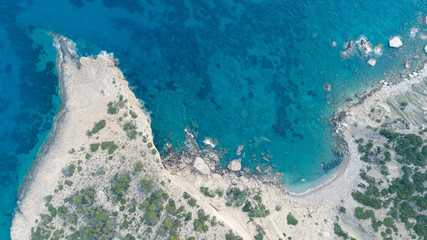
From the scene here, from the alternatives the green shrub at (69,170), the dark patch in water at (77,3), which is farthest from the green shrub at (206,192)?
the dark patch in water at (77,3)

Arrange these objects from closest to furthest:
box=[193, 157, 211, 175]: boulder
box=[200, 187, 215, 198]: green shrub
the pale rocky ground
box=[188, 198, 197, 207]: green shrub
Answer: box=[188, 198, 197, 207]: green shrub, the pale rocky ground, box=[200, 187, 215, 198]: green shrub, box=[193, 157, 211, 175]: boulder

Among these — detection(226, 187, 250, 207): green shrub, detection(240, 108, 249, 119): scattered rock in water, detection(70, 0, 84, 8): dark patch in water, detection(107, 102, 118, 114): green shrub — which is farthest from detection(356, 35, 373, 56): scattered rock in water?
detection(70, 0, 84, 8): dark patch in water

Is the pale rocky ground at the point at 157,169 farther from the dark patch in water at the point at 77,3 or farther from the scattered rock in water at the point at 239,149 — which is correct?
the dark patch in water at the point at 77,3

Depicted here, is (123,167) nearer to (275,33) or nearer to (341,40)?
(275,33)

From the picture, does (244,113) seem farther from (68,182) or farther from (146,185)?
(68,182)

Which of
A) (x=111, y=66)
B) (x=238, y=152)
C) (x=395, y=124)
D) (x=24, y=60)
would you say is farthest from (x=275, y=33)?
(x=24, y=60)

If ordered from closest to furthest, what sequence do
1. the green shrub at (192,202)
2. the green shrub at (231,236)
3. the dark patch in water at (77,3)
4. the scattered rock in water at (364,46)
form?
the green shrub at (231,236), the green shrub at (192,202), the scattered rock in water at (364,46), the dark patch in water at (77,3)

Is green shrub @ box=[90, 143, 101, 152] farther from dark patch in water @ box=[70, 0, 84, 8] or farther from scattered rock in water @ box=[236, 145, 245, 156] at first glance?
dark patch in water @ box=[70, 0, 84, 8]
